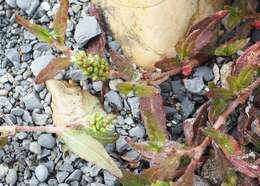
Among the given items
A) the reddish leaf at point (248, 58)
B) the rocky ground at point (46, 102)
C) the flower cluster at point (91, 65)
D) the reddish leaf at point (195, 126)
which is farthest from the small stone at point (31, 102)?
the reddish leaf at point (248, 58)

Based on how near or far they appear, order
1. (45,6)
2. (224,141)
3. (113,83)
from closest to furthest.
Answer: (224,141)
(113,83)
(45,6)

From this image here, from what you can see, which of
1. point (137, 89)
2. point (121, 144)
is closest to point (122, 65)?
point (137, 89)

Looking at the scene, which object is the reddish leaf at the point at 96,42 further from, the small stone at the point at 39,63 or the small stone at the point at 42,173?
the small stone at the point at 42,173

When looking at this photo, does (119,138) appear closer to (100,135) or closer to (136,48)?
(100,135)

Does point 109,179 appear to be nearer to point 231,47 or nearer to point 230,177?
point 230,177

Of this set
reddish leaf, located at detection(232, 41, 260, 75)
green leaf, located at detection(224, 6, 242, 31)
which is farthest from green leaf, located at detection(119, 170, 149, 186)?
green leaf, located at detection(224, 6, 242, 31)

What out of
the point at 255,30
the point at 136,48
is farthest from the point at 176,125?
the point at 255,30
